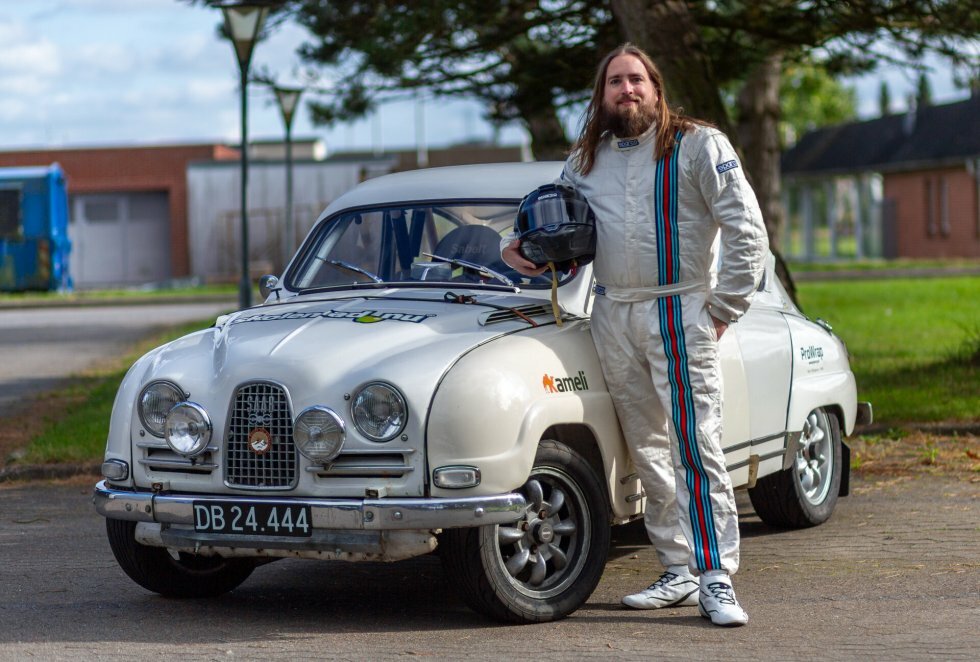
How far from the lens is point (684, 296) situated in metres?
5.53

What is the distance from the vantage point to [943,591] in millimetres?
5809

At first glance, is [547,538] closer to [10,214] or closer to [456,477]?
[456,477]

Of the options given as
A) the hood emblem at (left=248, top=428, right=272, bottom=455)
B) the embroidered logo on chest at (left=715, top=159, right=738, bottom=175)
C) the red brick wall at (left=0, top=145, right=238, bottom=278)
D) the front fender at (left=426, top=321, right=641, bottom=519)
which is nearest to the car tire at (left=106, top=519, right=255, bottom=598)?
the hood emblem at (left=248, top=428, right=272, bottom=455)

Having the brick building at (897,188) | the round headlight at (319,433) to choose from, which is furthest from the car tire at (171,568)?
the brick building at (897,188)

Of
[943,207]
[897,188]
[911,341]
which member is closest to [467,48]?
[911,341]

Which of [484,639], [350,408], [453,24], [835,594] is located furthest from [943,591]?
[453,24]

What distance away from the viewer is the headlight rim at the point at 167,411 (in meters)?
5.46

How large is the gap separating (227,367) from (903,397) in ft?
24.5

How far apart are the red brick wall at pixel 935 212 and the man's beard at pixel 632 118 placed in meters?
40.9

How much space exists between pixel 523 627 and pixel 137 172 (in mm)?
44350

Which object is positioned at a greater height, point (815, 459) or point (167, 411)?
point (167, 411)

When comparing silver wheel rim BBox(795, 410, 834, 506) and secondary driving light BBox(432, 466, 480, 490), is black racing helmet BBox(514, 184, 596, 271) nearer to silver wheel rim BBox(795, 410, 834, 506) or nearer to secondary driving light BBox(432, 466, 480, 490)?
secondary driving light BBox(432, 466, 480, 490)

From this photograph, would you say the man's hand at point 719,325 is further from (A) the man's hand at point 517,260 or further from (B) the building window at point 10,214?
(B) the building window at point 10,214

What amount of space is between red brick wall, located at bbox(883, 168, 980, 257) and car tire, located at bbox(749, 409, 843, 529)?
38943 mm
